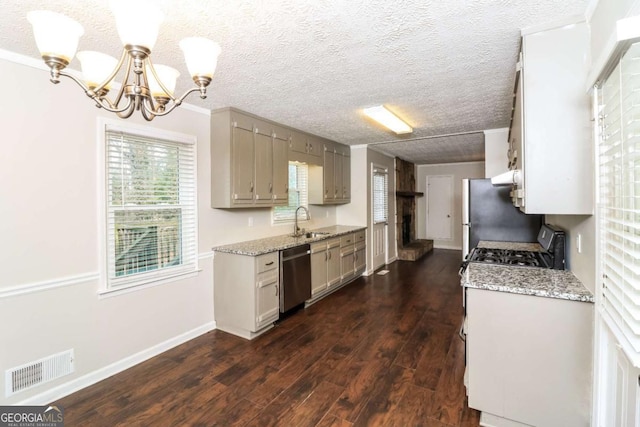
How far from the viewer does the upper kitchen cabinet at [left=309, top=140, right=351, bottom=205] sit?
16.2 ft

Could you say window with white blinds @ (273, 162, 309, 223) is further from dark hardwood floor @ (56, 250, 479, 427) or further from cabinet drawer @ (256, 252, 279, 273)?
dark hardwood floor @ (56, 250, 479, 427)

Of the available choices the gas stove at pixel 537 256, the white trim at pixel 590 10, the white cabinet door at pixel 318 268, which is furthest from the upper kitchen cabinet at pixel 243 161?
the white trim at pixel 590 10

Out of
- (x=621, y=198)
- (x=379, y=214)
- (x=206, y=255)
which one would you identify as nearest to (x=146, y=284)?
(x=206, y=255)

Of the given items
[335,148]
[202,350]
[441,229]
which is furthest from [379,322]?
[441,229]

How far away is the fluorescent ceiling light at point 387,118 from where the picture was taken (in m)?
3.27

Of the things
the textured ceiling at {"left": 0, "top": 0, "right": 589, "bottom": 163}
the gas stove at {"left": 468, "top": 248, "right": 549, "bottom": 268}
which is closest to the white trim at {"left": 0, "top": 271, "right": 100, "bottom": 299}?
the textured ceiling at {"left": 0, "top": 0, "right": 589, "bottom": 163}

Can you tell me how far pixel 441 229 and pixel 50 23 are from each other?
333 inches

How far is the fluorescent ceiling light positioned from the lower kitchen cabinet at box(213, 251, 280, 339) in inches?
72.5

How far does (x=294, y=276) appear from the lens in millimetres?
3717

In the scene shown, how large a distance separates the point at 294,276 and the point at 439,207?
5.89m

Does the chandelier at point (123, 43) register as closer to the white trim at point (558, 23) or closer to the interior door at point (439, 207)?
the white trim at point (558, 23)

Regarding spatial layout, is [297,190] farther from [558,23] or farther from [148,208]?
[558,23]

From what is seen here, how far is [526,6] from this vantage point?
1.55 meters

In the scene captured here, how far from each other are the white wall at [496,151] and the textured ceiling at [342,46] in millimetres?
995
